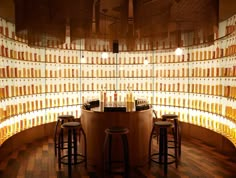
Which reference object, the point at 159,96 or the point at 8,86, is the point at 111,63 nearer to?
the point at 159,96

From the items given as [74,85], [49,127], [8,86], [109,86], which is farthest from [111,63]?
[8,86]

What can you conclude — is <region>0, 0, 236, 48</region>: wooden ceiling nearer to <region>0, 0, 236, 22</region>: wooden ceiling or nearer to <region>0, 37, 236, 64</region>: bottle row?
<region>0, 0, 236, 22</region>: wooden ceiling

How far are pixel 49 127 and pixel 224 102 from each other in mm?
3488

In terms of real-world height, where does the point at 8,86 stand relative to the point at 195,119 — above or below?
above

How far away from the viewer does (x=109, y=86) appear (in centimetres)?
608

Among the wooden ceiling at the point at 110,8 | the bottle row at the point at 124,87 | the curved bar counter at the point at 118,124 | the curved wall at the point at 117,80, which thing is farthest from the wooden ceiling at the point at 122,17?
the bottle row at the point at 124,87

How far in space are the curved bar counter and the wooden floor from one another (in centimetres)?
17

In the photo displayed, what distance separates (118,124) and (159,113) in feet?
8.00

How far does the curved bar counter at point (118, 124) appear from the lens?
11.7 ft

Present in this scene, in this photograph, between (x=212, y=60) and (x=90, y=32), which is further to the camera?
(x=212, y=60)

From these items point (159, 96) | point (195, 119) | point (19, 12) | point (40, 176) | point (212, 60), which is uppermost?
point (19, 12)

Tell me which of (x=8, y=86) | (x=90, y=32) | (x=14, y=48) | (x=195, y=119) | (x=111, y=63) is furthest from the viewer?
(x=111, y=63)

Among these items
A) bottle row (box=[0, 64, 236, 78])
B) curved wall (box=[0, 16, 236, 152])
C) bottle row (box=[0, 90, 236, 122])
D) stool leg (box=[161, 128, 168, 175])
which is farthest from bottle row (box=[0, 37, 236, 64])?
stool leg (box=[161, 128, 168, 175])

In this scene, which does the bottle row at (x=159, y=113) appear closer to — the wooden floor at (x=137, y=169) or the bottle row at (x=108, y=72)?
the wooden floor at (x=137, y=169)
